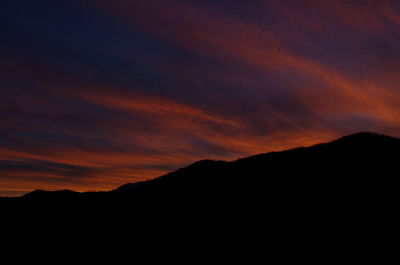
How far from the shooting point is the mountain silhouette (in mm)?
24688

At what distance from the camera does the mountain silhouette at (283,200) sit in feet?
81.0

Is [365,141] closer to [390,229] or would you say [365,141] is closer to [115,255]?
[390,229]

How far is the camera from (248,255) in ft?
76.1

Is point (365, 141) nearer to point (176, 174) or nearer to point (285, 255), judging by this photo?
point (285, 255)

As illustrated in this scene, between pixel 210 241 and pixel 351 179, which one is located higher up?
pixel 351 179

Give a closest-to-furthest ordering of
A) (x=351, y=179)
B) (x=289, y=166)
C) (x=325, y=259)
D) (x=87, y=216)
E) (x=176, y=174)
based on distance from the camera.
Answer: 1. (x=325, y=259)
2. (x=351, y=179)
3. (x=289, y=166)
4. (x=87, y=216)
5. (x=176, y=174)

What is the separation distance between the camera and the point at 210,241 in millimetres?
26281

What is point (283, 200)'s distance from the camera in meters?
30.4

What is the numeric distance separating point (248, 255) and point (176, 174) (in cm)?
3269

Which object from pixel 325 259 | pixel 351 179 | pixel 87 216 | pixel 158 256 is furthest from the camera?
pixel 87 216

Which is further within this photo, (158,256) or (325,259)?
(158,256)

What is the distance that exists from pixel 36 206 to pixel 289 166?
5503 cm

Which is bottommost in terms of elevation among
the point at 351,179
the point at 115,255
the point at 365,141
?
the point at 115,255

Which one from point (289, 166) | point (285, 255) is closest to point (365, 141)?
point (289, 166)
